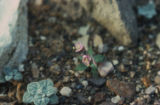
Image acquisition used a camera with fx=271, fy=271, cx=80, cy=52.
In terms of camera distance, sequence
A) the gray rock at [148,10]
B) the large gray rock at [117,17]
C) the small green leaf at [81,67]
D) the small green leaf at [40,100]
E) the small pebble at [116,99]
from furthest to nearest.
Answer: the gray rock at [148,10] → the large gray rock at [117,17] → the small green leaf at [81,67] → the small pebble at [116,99] → the small green leaf at [40,100]

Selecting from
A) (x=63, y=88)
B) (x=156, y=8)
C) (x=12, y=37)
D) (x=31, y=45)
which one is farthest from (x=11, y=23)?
(x=156, y=8)

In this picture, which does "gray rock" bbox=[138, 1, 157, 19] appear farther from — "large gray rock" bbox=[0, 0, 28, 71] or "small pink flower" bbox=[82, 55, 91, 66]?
"large gray rock" bbox=[0, 0, 28, 71]

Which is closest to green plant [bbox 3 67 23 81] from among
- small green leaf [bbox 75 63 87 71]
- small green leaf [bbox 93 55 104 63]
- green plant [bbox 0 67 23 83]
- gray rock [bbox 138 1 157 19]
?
green plant [bbox 0 67 23 83]

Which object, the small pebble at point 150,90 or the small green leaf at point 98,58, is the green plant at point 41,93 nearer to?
the small green leaf at point 98,58

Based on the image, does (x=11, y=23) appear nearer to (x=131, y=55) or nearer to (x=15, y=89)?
(x=15, y=89)

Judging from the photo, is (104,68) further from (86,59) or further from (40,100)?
(40,100)

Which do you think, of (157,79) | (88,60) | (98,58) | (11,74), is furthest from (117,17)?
(11,74)

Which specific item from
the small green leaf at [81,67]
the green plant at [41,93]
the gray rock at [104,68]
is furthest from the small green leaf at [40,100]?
the gray rock at [104,68]
